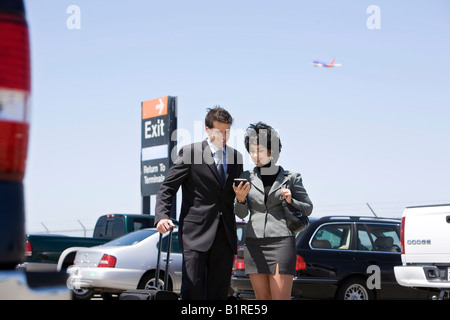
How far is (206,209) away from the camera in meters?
5.37

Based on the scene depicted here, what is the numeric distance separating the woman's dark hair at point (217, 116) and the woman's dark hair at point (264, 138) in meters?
0.36

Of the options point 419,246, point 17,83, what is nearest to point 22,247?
point 17,83

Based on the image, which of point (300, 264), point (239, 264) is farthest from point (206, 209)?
point (239, 264)

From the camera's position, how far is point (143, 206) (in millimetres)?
29969

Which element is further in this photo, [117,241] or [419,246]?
[117,241]

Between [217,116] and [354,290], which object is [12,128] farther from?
[354,290]

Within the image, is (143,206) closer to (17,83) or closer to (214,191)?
(214,191)

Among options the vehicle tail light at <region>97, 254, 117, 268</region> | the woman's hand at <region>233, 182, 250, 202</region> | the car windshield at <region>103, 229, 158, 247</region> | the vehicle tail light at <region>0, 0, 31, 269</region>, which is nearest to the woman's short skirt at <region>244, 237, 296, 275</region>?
the woman's hand at <region>233, 182, 250, 202</region>

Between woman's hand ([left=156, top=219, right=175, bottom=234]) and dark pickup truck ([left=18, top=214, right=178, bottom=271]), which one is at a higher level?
woman's hand ([left=156, top=219, right=175, bottom=234])

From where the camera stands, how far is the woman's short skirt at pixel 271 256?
560 centimetres

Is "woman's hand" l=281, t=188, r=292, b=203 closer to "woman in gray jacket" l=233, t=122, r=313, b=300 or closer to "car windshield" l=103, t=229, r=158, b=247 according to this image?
"woman in gray jacket" l=233, t=122, r=313, b=300

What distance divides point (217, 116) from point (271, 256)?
1.17m

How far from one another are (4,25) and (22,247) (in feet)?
1.65

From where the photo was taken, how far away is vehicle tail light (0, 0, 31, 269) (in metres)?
1.58
